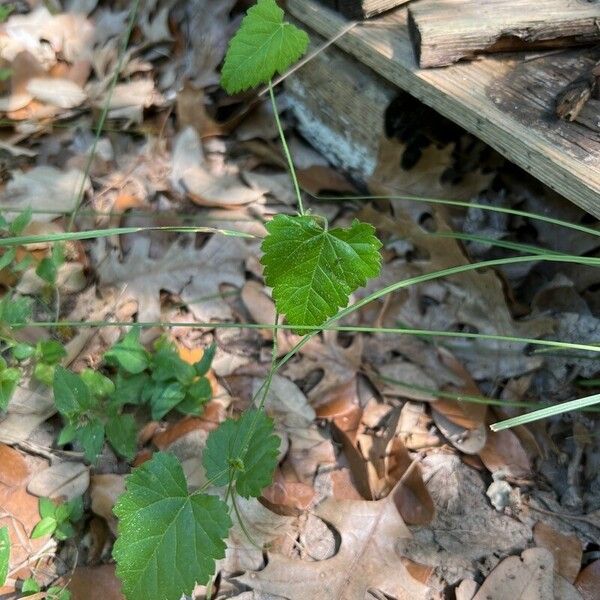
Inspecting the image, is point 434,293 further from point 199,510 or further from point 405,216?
point 199,510

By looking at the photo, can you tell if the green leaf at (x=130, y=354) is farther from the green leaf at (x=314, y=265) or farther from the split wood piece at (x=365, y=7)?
the split wood piece at (x=365, y=7)

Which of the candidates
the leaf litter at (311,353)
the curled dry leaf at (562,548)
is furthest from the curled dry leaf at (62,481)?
the curled dry leaf at (562,548)

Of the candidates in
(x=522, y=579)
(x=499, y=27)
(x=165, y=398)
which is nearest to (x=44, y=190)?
(x=165, y=398)

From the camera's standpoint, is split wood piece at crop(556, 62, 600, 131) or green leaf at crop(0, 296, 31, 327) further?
green leaf at crop(0, 296, 31, 327)

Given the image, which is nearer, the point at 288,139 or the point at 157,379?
the point at 157,379

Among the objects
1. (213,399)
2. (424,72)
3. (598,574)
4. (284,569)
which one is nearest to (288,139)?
(424,72)

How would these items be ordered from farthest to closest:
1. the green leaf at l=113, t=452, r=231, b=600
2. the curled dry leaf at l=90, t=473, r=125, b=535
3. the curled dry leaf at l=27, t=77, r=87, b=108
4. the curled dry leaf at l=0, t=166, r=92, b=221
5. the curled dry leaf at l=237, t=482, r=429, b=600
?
the curled dry leaf at l=27, t=77, r=87, b=108 → the curled dry leaf at l=0, t=166, r=92, b=221 → the curled dry leaf at l=90, t=473, r=125, b=535 → the curled dry leaf at l=237, t=482, r=429, b=600 → the green leaf at l=113, t=452, r=231, b=600

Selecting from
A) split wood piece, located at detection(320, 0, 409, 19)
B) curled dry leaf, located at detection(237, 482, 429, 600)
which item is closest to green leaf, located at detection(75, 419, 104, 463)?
curled dry leaf, located at detection(237, 482, 429, 600)

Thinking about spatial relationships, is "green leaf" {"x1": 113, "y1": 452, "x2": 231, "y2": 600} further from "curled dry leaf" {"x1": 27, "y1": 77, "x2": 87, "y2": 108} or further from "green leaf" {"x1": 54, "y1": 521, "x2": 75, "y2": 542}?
"curled dry leaf" {"x1": 27, "y1": 77, "x2": 87, "y2": 108}
